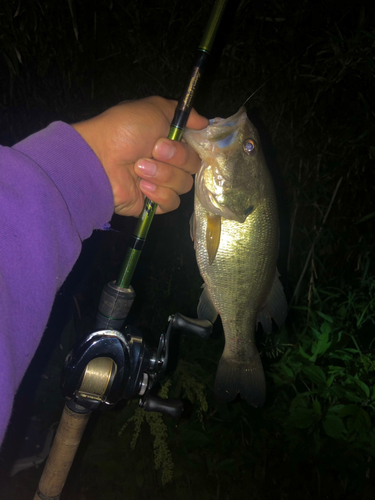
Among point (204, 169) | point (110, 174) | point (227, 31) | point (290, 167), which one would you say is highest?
point (227, 31)

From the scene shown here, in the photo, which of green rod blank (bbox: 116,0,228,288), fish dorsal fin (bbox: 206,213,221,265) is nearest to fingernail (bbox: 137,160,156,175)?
green rod blank (bbox: 116,0,228,288)

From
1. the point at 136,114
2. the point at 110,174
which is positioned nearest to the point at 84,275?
the point at 110,174

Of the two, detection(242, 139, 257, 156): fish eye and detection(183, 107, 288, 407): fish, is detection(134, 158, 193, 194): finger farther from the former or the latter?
detection(242, 139, 257, 156): fish eye

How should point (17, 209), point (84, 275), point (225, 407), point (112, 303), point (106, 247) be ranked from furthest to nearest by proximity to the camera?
point (106, 247), point (225, 407), point (84, 275), point (112, 303), point (17, 209)

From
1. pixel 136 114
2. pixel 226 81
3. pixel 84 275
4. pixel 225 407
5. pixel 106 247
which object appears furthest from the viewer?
pixel 106 247

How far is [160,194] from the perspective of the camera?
1.10 m

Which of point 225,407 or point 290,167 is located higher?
point 290,167

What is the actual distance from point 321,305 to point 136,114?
1.88m

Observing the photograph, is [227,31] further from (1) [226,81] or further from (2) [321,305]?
(2) [321,305]

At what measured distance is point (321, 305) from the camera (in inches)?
95.4

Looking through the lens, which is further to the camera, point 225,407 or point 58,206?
point 225,407

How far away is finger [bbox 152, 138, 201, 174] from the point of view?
101cm

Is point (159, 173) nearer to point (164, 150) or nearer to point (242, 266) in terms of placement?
point (164, 150)

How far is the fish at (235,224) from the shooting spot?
106cm
